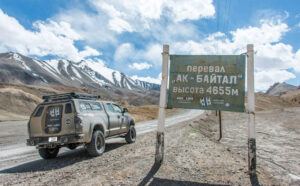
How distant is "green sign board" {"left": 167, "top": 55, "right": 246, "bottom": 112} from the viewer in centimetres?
592

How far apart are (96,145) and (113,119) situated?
78.2 inches

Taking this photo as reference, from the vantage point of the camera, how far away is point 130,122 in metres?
11.7

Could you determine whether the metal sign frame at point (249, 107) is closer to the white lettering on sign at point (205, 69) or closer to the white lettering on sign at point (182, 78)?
the white lettering on sign at point (182, 78)

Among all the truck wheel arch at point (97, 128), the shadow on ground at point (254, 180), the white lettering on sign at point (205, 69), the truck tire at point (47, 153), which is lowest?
the truck tire at point (47, 153)

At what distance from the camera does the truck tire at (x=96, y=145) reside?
7.97 metres

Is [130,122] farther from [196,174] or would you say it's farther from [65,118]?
[196,174]

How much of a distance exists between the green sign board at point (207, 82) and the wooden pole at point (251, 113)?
0.72 feet

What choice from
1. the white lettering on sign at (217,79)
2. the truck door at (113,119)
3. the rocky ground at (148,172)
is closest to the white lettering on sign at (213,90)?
the white lettering on sign at (217,79)

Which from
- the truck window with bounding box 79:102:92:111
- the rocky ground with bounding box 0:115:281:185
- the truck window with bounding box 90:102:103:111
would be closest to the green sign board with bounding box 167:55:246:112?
the rocky ground with bounding box 0:115:281:185

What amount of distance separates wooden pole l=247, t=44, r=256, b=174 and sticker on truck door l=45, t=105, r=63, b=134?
572 centimetres

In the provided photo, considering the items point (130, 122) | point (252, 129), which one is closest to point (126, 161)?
point (252, 129)

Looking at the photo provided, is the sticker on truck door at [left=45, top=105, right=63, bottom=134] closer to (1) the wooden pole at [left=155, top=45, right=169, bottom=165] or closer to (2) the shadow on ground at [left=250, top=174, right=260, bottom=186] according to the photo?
(1) the wooden pole at [left=155, top=45, right=169, bottom=165]

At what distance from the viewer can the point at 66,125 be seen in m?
7.75

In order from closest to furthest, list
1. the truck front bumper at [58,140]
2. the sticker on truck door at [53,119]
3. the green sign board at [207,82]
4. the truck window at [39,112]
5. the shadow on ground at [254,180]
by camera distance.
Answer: the shadow on ground at [254,180], the green sign board at [207,82], the truck front bumper at [58,140], the sticker on truck door at [53,119], the truck window at [39,112]
